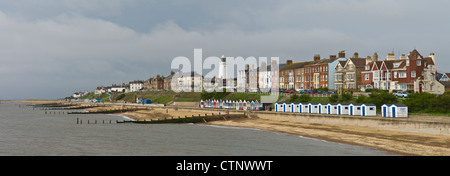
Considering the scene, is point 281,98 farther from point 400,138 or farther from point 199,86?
point 199,86

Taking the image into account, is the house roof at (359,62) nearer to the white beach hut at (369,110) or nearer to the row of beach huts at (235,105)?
the row of beach huts at (235,105)

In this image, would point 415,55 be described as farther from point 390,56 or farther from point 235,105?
point 235,105

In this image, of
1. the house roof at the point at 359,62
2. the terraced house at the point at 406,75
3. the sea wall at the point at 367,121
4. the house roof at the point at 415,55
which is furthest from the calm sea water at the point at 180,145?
the house roof at the point at 359,62

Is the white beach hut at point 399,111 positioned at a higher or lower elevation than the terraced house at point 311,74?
lower

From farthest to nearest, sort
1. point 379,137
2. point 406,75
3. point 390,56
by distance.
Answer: point 390,56 → point 406,75 → point 379,137

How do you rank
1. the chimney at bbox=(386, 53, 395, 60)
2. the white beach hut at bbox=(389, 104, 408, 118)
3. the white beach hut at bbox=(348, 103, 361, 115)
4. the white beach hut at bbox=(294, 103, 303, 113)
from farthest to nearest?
the chimney at bbox=(386, 53, 395, 60), the white beach hut at bbox=(294, 103, 303, 113), the white beach hut at bbox=(348, 103, 361, 115), the white beach hut at bbox=(389, 104, 408, 118)

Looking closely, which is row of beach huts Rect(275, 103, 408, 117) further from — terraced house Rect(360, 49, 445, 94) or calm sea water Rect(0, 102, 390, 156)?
terraced house Rect(360, 49, 445, 94)

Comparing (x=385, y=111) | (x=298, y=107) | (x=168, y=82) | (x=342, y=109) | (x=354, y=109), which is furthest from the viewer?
(x=168, y=82)

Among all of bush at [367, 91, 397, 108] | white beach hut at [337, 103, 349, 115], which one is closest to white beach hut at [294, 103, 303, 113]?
white beach hut at [337, 103, 349, 115]

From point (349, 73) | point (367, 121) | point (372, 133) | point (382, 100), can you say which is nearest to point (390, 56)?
point (349, 73)

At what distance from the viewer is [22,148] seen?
3578cm

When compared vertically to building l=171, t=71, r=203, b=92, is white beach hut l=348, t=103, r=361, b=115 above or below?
below
